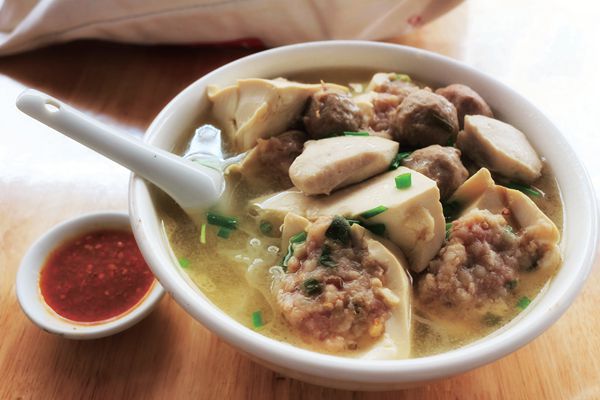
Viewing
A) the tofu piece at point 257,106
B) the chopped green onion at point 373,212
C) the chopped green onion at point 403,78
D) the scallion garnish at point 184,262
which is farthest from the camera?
the chopped green onion at point 403,78

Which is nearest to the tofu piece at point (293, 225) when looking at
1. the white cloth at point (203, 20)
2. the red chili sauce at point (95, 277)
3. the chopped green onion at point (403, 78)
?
the red chili sauce at point (95, 277)

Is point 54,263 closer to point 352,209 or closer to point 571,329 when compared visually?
point 352,209

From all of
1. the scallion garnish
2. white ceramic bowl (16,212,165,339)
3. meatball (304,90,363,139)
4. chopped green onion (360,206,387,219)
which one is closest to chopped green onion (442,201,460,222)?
chopped green onion (360,206,387,219)

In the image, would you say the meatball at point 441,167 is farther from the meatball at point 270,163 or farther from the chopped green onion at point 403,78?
the chopped green onion at point 403,78

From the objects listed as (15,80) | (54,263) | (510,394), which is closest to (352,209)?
(510,394)

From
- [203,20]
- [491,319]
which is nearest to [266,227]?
[491,319]

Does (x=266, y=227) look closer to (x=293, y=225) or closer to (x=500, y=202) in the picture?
(x=293, y=225)
